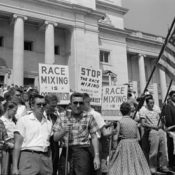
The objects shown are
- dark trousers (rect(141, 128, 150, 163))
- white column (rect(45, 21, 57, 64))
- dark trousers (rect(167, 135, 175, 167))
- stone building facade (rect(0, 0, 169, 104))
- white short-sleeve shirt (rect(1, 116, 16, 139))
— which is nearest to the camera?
white short-sleeve shirt (rect(1, 116, 16, 139))

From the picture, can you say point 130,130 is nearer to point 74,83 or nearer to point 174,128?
point 174,128

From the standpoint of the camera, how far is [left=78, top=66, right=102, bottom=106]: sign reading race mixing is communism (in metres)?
8.85

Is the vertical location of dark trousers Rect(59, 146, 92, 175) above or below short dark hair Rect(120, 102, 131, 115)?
below

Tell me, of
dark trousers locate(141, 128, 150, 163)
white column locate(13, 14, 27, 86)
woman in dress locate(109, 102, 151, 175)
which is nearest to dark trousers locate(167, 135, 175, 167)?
dark trousers locate(141, 128, 150, 163)

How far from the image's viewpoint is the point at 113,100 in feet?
30.2

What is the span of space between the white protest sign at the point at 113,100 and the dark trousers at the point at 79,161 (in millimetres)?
4564

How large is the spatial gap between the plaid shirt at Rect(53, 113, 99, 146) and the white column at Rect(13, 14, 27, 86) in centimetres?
1561

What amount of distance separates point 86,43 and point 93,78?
50.6ft

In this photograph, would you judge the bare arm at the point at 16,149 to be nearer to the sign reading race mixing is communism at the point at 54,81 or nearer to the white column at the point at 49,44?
the sign reading race mixing is communism at the point at 54,81

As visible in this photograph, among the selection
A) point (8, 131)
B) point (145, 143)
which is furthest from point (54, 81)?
point (8, 131)

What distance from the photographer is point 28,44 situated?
24094 mm

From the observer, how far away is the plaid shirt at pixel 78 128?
4.29 metres

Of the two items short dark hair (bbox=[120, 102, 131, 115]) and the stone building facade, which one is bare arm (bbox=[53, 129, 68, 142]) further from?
the stone building facade

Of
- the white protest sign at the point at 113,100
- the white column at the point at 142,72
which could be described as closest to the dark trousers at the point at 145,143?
the white protest sign at the point at 113,100
